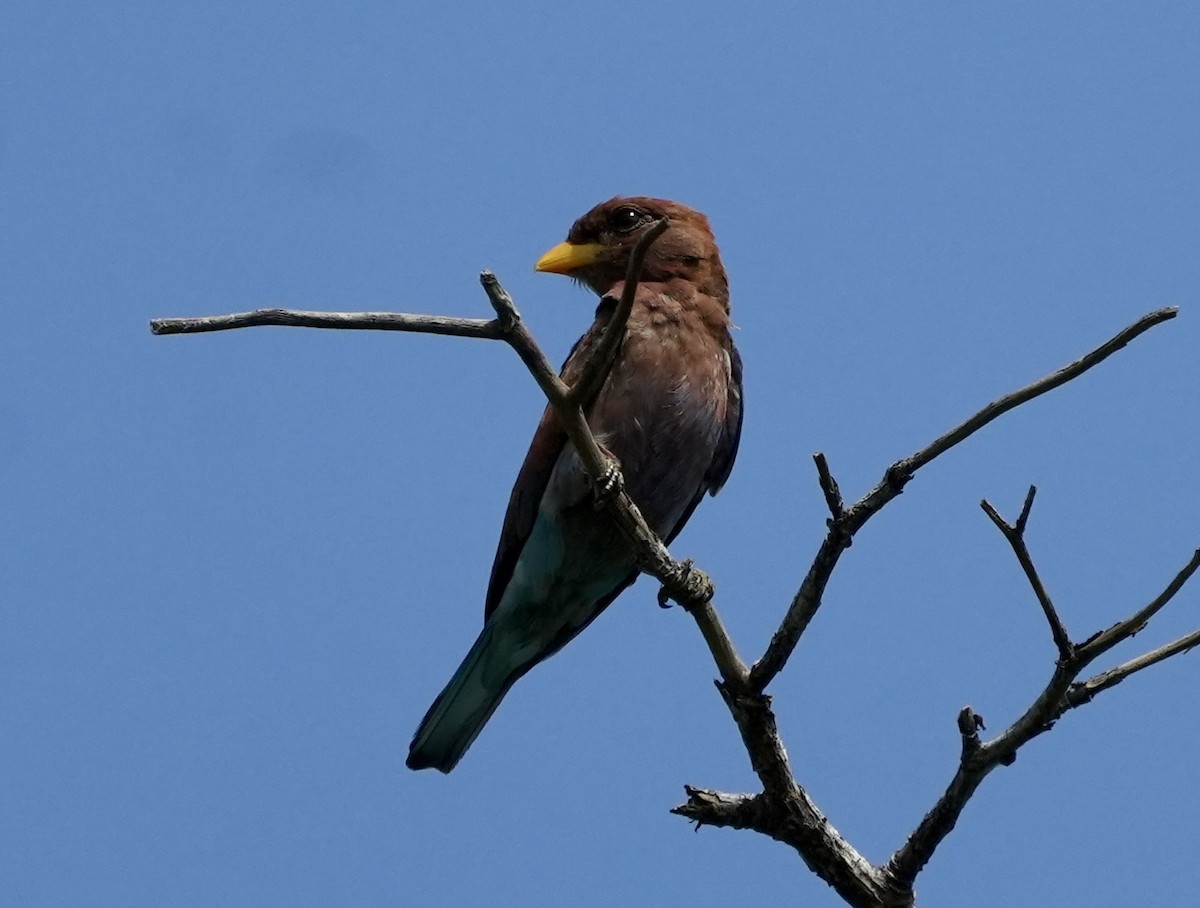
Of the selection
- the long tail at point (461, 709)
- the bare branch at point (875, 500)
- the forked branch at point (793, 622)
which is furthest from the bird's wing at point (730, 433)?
the bare branch at point (875, 500)

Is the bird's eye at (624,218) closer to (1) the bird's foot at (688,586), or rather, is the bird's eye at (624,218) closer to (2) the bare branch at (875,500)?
(1) the bird's foot at (688,586)

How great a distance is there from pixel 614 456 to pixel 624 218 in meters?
1.67

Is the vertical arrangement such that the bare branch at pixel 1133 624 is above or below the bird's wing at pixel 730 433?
below

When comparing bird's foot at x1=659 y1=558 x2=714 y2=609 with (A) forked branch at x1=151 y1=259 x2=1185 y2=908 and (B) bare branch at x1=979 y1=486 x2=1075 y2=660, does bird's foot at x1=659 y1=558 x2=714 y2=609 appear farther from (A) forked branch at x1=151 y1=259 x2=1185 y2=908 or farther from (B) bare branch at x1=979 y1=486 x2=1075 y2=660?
(B) bare branch at x1=979 y1=486 x2=1075 y2=660

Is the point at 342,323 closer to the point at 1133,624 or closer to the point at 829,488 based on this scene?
the point at 829,488

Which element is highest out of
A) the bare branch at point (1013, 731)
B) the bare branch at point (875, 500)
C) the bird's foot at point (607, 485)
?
the bird's foot at point (607, 485)

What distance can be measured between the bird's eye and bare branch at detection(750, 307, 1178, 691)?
3074mm

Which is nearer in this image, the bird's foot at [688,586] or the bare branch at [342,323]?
the bare branch at [342,323]

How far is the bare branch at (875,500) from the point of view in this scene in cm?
428

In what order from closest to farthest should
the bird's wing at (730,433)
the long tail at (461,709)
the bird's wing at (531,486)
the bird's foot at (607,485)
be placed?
the bird's foot at (607,485), the bird's wing at (531,486), the long tail at (461,709), the bird's wing at (730,433)

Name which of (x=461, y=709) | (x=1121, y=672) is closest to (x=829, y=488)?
(x=1121, y=672)

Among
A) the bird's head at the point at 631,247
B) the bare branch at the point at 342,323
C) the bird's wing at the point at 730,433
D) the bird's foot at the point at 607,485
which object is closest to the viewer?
the bare branch at the point at 342,323

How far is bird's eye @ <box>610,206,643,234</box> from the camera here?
7680 mm

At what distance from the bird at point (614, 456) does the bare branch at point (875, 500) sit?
1530 mm
